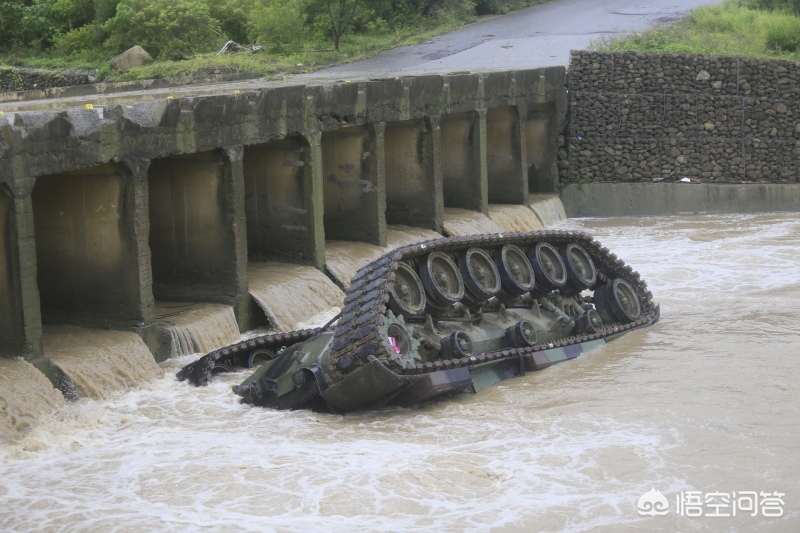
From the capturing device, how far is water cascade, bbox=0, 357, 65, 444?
415 inches

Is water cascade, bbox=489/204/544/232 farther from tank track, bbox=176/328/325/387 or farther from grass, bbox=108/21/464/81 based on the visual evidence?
tank track, bbox=176/328/325/387

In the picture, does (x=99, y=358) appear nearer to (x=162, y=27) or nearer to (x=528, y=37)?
(x=162, y=27)

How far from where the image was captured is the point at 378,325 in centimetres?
1103

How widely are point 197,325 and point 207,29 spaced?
19.4 metres

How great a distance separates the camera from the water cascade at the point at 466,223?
20938 millimetres

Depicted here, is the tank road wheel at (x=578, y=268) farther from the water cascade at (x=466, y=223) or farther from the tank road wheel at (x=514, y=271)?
the water cascade at (x=466, y=223)

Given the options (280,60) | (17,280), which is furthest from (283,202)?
(280,60)

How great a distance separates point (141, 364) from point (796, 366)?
736 centimetres

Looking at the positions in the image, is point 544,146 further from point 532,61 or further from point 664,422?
point 664,422

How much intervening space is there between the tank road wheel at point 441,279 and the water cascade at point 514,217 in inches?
364

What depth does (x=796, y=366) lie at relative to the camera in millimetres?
12656

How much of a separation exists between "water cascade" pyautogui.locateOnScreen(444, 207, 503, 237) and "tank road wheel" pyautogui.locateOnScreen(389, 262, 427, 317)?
845cm

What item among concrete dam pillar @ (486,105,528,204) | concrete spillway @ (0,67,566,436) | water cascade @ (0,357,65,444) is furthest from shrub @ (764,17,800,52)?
water cascade @ (0,357,65,444)

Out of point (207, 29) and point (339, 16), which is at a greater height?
point (339, 16)
